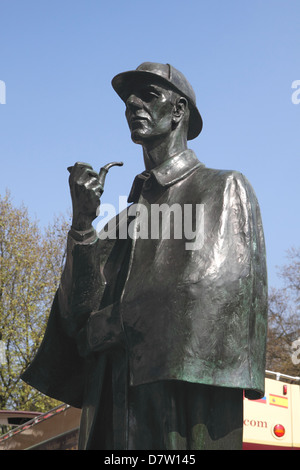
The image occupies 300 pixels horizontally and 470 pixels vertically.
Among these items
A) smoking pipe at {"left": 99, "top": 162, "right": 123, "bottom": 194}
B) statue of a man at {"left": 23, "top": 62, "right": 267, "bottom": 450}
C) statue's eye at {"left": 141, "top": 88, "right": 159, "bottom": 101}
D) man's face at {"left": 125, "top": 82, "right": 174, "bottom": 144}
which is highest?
statue's eye at {"left": 141, "top": 88, "right": 159, "bottom": 101}

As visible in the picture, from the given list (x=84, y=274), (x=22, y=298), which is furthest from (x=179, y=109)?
(x=22, y=298)

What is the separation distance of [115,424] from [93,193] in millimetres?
1275

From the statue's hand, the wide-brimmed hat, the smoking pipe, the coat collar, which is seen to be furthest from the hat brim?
the statue's hand

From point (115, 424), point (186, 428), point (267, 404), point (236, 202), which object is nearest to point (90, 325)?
point (115, 424)

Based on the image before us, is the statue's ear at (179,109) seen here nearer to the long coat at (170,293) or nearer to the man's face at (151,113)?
the man's face at (151,113)

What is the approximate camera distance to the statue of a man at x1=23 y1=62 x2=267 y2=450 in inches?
132

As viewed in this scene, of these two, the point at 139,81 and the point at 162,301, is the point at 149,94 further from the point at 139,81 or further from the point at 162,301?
the point at 162,301

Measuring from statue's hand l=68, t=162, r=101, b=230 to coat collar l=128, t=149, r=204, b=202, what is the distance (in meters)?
0.45

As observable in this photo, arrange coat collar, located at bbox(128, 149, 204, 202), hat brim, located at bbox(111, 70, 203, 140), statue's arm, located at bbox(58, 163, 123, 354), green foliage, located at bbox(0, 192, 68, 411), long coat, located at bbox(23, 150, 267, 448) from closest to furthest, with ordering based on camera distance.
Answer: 1. long coat, located at bbox(23, 150, 267, 448)
2. statue's arm, located at bbox(58, 163, 123, 354)
3. coat collar, located at bbox(128, 149, 204, 202)
4. hat brim, located at bbox(111, 70, 203, 140)
5. green foliage, located at bbox(0, 192, 68, 411)

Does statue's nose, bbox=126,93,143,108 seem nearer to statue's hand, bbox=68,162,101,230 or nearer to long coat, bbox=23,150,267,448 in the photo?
long coat, bbox=23,150,267,448

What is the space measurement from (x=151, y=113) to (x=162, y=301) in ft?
4.42

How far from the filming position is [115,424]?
3.61 metres

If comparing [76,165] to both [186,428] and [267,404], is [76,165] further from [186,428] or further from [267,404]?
[267,404]

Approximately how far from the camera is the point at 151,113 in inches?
164
